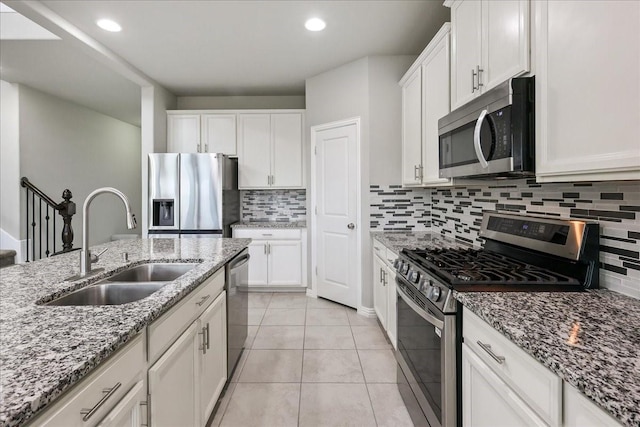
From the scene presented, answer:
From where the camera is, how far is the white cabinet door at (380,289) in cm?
272

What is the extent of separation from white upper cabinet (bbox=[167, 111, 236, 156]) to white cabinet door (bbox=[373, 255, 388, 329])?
8.40ft

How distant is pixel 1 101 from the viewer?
4477 millimetres

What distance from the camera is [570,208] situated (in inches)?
59.3

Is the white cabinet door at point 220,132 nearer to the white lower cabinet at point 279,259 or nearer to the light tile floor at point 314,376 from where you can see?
the white lower cabinet at point 279,259

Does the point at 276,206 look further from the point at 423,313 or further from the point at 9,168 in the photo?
the point at 9,168

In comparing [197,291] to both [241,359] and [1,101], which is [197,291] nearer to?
[241,359]

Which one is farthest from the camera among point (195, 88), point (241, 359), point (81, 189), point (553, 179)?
point (81, 189)

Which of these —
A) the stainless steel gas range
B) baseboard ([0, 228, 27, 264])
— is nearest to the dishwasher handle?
the stainless steel gas range

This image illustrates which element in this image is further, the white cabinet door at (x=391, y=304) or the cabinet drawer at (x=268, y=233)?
the cabinet drawer at (x=268, y=233)

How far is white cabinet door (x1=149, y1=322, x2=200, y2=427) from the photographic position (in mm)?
1092

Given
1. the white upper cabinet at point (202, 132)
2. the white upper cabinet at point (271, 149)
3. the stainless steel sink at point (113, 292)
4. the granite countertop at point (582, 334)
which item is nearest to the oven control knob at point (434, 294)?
the granite countertop at point (582, 334)

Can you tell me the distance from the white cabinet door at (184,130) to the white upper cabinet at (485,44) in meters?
3.43

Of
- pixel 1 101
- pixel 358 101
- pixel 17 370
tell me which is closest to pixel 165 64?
pixel 358 101

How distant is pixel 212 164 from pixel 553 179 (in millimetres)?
3478
